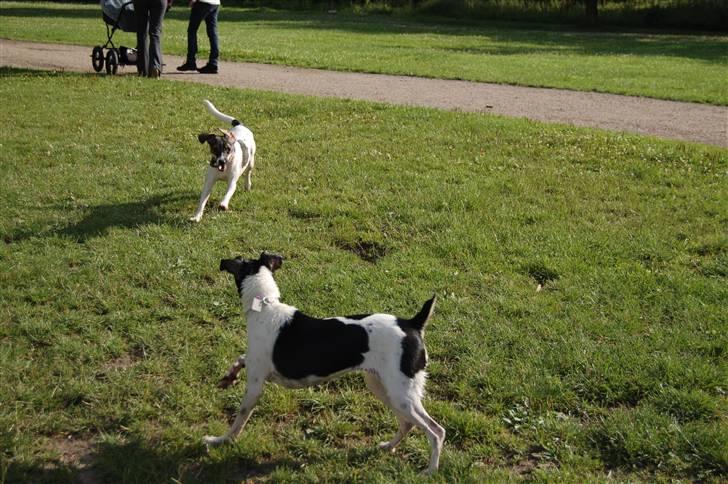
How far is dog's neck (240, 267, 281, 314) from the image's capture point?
13.0ft

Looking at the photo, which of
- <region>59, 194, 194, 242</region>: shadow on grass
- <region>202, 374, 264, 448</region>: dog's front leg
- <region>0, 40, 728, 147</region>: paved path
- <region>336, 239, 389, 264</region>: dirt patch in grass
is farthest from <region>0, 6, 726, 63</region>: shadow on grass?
<region>202, 374, 264, 448</region>: dog's front leg

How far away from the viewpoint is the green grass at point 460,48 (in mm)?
15812

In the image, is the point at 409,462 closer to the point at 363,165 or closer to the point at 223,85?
the point at 363,165

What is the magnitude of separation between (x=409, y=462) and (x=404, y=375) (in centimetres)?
54

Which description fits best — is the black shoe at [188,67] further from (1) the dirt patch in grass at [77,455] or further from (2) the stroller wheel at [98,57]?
(1) the dirt patch in grass at [77,455]

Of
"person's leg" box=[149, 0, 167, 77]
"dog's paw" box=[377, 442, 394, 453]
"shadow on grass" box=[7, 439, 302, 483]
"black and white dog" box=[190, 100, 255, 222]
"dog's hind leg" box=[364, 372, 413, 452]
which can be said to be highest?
"person's leg" box=[149, 0, 167, 77]

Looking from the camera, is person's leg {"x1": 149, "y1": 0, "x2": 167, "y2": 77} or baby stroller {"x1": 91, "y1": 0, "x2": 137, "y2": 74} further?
baby stroller {"x1": 91, "y1": 0, "x2": 137, "y2": 74}

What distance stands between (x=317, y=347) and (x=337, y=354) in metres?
0.11

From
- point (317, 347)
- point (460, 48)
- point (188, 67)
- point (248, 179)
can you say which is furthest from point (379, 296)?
point (460, 48)

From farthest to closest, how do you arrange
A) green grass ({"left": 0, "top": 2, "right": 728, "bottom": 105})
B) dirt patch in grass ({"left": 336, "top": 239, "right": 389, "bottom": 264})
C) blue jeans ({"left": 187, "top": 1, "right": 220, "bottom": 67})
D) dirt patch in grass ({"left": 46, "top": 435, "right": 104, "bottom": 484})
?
1. green grass ({"left": 0, "top": 2, "right": 728, "bottom": 105})
2. blue jeans ({"left": 187, "top": 1, "right": 220, "bottom": 67})
3. dirt patch in grass ({"left": 336, "top": 239, "right": 389, "bottom": 264})
4. dirt patch in grass ({"left": 46, "top": 435, "right": 104, "bottom": 484})


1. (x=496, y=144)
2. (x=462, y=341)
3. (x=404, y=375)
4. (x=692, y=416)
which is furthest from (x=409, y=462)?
(x=496, y=144)

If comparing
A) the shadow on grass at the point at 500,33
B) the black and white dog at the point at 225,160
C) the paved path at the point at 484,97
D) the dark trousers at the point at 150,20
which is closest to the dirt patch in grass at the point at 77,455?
the black and white dog at the point at 225,160

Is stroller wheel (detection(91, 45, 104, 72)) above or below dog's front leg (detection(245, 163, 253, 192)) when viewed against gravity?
above

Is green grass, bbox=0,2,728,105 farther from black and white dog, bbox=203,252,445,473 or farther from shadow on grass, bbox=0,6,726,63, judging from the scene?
black and white dog, bbox=203,252,445,473
